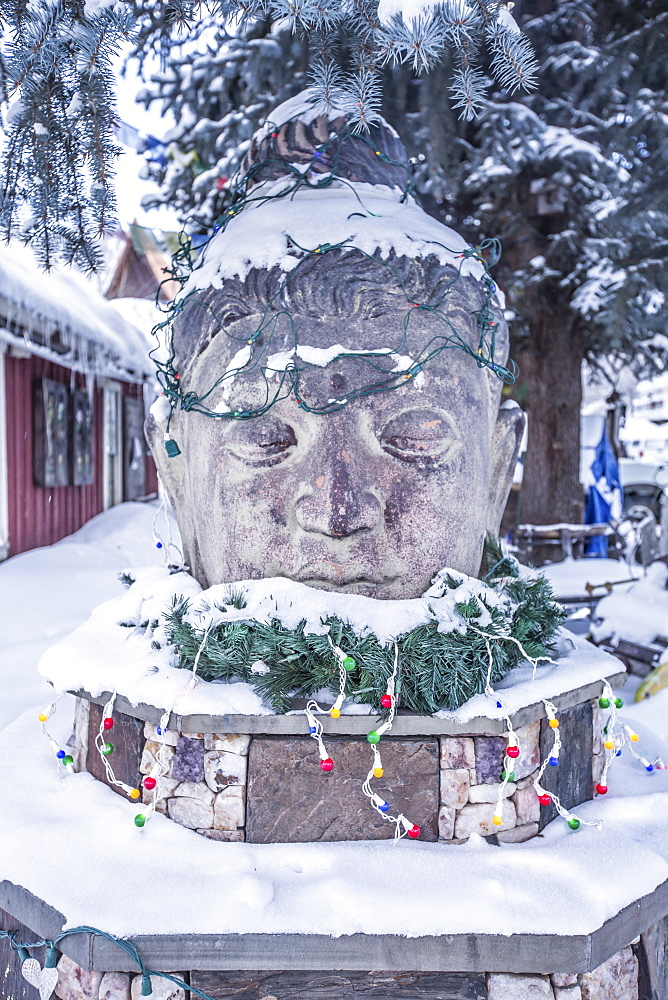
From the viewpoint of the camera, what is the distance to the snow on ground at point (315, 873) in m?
1.64

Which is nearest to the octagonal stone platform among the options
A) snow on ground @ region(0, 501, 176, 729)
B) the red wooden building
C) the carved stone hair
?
the carved stone hair

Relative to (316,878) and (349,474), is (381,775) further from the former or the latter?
(349,474)

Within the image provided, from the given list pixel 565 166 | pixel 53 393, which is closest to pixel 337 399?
pixel 565 166

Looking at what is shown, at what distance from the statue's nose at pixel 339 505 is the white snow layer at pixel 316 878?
0.85m

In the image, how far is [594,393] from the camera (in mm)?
18047

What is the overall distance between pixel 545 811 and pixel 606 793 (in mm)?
363

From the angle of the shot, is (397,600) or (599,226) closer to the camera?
(397,600)

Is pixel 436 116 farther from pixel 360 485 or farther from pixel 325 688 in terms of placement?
pixel 325 688

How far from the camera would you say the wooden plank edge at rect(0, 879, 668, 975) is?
162 cm

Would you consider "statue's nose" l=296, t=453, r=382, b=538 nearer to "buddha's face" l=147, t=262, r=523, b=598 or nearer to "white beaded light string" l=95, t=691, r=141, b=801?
"buddha's face" l=147, t=262, r=523, b=598

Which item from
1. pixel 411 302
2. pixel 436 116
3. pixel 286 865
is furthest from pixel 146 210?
pixel 286 865

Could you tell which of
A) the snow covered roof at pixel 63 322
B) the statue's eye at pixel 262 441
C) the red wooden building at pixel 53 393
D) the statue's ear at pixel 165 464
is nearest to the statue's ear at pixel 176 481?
the statue's ear at pixel 165 464

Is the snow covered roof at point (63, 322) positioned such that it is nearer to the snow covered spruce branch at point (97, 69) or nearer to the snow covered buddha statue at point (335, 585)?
the snow covered spruce branch at point (97, 69)

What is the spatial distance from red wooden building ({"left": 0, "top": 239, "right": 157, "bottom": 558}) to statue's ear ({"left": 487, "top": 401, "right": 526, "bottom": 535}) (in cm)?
438
